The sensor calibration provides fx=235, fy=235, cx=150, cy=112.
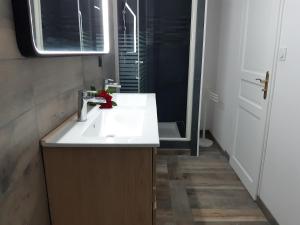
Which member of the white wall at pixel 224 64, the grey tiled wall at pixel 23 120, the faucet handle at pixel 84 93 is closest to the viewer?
the grey tiled wall at pixel 23 120

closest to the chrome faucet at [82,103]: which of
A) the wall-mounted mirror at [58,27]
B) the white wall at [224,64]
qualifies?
the wall-mounted mirror at [58,27]

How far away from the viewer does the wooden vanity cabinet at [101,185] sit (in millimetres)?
1063

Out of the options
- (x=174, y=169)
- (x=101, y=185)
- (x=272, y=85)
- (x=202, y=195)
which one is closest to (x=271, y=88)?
(x=272, y=85)

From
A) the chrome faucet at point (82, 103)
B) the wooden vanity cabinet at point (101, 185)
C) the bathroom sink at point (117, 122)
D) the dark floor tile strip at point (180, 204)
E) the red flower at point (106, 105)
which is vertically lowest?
the dark floor tile strip at point (180, 204)

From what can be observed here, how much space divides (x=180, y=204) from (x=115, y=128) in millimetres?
961

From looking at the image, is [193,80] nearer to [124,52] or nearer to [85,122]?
[124,52]

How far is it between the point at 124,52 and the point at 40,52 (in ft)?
6.59

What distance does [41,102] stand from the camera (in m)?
1.06

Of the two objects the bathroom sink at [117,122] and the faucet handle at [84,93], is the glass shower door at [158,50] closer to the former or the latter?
the bathroom sink at [117,122]

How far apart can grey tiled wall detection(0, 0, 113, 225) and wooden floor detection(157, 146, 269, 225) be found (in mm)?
1117

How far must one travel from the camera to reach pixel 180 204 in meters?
2.02

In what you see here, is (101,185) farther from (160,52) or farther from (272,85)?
(160,52)

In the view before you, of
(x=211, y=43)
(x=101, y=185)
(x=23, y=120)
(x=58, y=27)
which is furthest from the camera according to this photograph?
→ (x=211, y=43)

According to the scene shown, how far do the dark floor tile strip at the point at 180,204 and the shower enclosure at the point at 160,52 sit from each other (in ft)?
2.64
